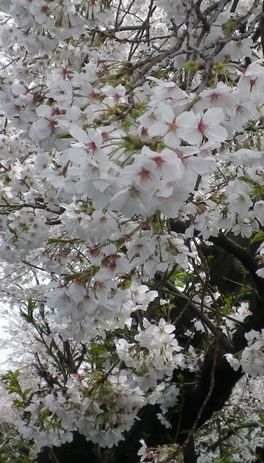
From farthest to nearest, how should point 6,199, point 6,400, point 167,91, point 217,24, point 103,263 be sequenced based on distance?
point 6,400
point 6,199
point 217,24
point 103,263
point 167,91

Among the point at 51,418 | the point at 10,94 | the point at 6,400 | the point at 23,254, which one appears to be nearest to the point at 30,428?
the point at 51,418

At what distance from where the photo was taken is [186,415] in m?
4.40

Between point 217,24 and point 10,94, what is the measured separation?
3.00ft

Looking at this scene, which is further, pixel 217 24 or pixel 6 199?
pixel 6 199

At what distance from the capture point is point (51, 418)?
128 inches

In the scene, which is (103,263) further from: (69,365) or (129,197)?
(69,365)

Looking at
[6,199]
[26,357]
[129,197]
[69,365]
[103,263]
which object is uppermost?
[26,357]

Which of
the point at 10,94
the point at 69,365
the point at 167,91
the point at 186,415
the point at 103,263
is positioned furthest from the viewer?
the point at 69,365

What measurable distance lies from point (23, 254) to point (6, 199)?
430 mm

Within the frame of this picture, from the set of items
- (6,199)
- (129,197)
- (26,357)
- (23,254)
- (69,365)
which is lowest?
(129,197)

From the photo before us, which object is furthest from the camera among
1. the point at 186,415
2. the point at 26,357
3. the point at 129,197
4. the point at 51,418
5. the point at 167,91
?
the point at 26,357

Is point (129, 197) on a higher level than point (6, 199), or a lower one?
lower

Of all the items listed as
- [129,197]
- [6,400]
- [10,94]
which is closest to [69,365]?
[10,94]

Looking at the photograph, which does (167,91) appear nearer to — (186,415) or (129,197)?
(129,197)
